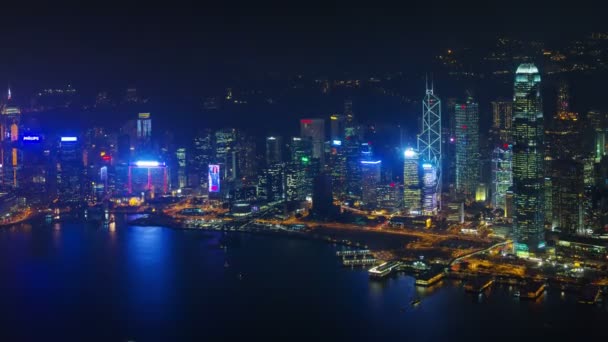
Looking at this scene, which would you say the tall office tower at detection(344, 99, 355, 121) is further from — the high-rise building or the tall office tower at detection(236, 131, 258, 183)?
the high-rise building

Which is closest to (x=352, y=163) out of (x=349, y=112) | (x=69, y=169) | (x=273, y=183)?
(x=349, y=112)

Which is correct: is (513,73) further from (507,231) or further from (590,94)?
(507,231)

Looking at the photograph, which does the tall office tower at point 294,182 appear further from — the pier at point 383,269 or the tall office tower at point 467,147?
the pier at point 383,269

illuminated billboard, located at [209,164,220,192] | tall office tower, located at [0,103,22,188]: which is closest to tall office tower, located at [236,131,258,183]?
illuminated billboard, located at [209,164,220,192]

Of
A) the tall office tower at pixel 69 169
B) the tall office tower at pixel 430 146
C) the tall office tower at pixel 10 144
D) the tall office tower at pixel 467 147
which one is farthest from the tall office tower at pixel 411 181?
the tall office tower at pixel 10 144

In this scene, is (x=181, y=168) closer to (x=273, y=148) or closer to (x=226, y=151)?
(x=226, y=151)

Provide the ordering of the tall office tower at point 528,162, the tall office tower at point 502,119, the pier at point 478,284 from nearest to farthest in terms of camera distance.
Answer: the pier at point 478,284 < the tall office tower at point 528,162 < the tall office tower at point 502,119
